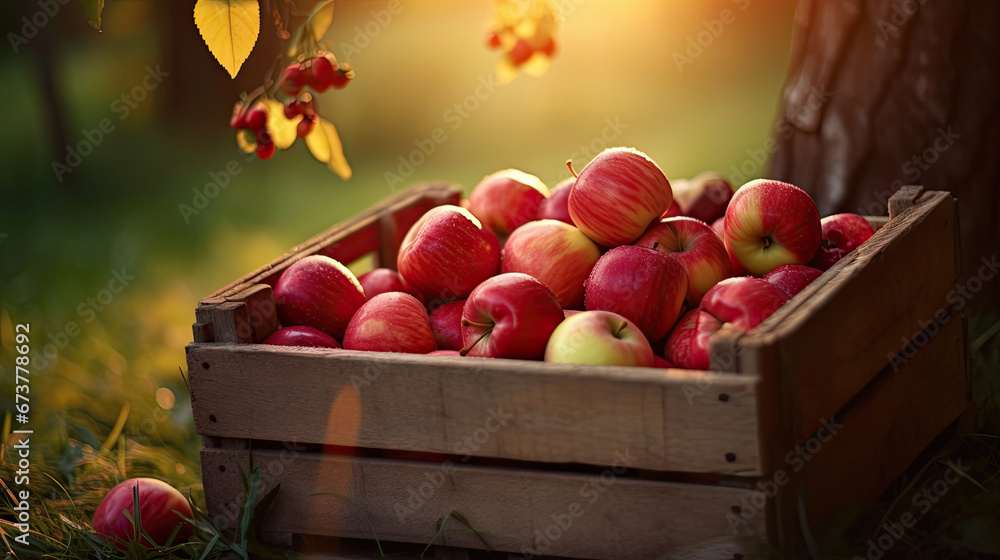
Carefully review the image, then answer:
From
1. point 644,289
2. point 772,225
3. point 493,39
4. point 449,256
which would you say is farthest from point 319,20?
point 772,225

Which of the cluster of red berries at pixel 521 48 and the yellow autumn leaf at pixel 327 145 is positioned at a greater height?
the cluster of red berries at pixel 521 48

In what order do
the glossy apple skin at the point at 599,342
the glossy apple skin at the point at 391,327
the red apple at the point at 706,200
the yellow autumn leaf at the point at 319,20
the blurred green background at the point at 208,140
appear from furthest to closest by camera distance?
the blurred green background at the point at 208,140 < the red apple at the point at 706,200 < the yellow autumn leaf at the point at 319,20 < the glossy apple skin at the point at 391,327 < the glossy apple skin at the point at 599,342

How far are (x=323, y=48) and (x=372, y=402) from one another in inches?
40.0

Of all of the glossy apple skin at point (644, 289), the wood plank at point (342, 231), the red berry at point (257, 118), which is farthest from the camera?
the red berry at point (257, 118)

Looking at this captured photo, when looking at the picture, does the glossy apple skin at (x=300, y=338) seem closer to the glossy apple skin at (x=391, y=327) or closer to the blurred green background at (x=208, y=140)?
the glossy apple skin at (x=391, y=327)

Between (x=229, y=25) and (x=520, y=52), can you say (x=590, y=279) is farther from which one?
(x=520, y=52)

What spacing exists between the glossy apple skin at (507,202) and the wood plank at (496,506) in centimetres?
78

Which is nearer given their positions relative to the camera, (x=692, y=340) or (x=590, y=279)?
(x=692, y=340)

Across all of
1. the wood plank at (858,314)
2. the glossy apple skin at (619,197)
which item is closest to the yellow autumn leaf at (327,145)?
the glossy apple skin at (619,197)

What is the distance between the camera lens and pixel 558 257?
197 cm

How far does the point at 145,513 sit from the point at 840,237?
1.63 metres

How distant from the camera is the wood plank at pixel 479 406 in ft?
4.78

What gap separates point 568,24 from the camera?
21.4ft

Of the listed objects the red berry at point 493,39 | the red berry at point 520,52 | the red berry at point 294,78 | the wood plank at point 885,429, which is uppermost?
the red berry at point 493,39
